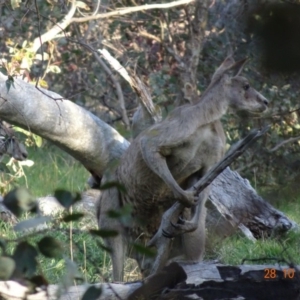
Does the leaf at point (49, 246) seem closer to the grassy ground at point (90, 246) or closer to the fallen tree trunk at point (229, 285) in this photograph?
the grassy ground at point (90, 246)

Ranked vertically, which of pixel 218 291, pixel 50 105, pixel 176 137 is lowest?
pixel 218 291

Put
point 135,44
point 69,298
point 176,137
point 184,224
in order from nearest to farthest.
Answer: point 69,298 → point 184,224 → point 176,137 → point 135,44

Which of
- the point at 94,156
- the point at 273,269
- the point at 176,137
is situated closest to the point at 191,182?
the point at 176,137

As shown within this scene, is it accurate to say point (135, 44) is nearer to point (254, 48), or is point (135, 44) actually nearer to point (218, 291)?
point (218, 291)

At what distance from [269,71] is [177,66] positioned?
25.3 feet

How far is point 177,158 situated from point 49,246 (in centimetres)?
368

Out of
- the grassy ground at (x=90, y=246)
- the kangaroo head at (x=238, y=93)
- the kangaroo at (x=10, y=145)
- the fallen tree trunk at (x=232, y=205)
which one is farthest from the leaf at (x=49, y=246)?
the fallen tree trunk at (x=232, y=205)

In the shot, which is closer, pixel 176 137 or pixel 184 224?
pixel 184 224

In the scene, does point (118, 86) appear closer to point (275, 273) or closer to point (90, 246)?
point (90, 246)

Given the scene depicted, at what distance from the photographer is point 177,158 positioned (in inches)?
188

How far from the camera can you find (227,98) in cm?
492

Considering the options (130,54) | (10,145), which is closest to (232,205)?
(10,145)

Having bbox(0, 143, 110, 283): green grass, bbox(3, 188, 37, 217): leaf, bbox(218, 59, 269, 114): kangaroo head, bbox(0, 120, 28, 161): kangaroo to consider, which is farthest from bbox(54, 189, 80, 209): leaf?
bbox(0, 120, 28, 161): kangaroo

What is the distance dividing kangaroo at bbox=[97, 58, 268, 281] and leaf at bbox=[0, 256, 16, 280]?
3.53m
